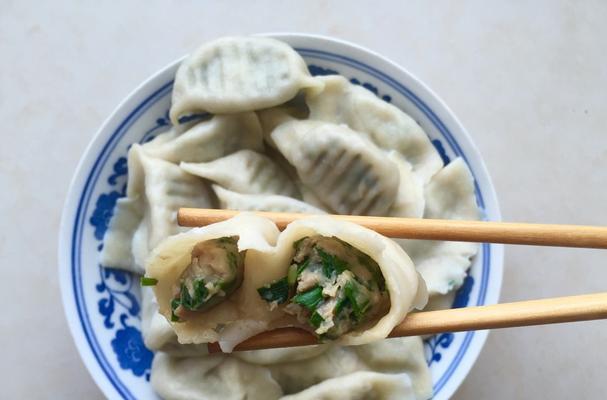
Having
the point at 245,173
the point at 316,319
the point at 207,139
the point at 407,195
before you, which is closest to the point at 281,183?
the point at 245,173

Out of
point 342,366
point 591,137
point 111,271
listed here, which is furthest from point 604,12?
point 111,271

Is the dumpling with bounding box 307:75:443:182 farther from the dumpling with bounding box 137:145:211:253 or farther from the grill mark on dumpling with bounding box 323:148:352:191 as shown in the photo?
the dumpling with bounding box 137:145:211:253

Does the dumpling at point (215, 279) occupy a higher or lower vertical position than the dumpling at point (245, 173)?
lower

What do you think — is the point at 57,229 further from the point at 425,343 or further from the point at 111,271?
the point at 425,343

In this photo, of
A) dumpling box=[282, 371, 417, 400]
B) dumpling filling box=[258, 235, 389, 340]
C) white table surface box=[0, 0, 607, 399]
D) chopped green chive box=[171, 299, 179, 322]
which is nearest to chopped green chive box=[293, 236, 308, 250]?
dumpling filling box=[258, 235, 389, 340]

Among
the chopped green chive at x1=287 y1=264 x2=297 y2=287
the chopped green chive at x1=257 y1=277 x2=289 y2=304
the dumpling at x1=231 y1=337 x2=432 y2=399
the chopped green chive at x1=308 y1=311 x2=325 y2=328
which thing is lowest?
the dumpling at x1=231 y1=337 x2=432 y2=399

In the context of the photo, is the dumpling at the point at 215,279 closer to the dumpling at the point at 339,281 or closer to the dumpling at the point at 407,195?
the dumpling at the point at 339,281

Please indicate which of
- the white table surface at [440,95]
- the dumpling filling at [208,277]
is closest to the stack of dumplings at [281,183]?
the white table surface at [440,95]
